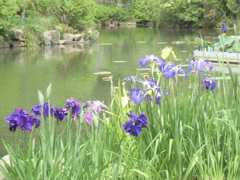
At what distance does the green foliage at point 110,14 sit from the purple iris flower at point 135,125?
4089 cm

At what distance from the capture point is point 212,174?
2.59 m

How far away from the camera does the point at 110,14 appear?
44.3 metres

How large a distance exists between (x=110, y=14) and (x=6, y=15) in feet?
89.1

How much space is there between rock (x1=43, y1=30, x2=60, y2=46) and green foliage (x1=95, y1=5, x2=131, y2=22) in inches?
913

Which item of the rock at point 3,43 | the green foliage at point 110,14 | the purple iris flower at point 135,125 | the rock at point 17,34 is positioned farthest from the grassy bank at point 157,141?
the green foliage at point 110,14

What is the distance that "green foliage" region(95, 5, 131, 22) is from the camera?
43.2 metres

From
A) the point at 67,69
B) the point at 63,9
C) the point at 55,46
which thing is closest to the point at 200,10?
the point at 63,9

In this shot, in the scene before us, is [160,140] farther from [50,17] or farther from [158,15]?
[158,15]

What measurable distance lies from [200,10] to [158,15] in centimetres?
452

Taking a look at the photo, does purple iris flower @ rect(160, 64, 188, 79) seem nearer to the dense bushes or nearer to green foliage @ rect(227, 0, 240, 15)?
the dense bushes

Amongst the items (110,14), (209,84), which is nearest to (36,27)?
(209,84)

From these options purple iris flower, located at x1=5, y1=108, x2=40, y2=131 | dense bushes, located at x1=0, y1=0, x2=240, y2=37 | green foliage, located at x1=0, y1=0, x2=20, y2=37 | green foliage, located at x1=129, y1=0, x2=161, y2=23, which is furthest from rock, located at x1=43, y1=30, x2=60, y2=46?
green foliage, located at x1=129, y1=0, x2=161, y2=23

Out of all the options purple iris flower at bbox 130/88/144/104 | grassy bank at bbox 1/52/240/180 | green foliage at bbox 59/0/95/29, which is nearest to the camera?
grassy bank at bbox 1/52/240/180

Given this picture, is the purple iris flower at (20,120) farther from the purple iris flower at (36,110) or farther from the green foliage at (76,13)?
the green foliage at (76,13)
